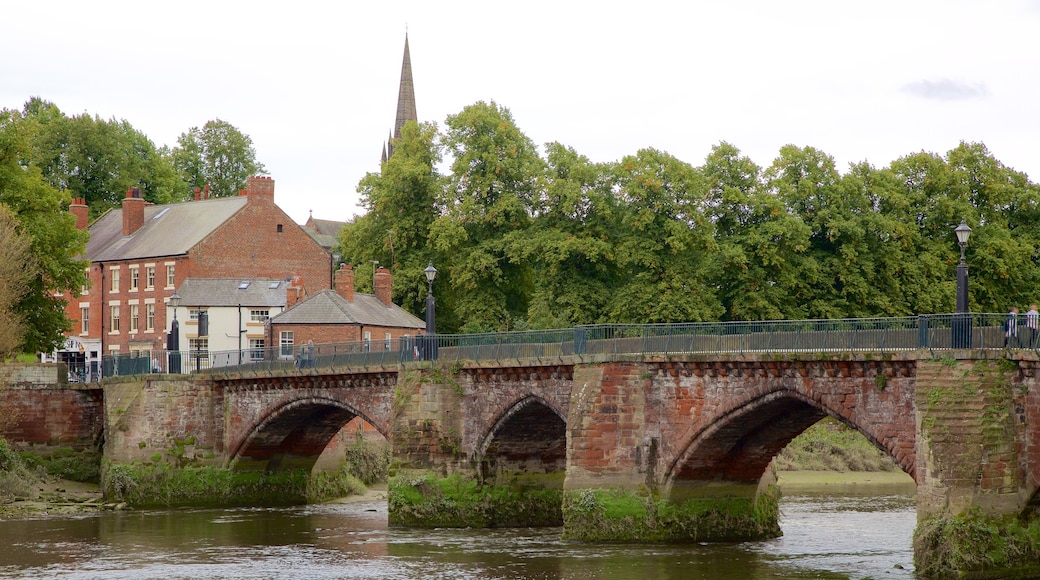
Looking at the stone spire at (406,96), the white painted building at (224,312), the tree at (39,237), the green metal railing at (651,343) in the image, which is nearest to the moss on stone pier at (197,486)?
the green metal railing at (651,343)

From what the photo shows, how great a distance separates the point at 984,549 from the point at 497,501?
57.0 ft

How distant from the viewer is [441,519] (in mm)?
44438

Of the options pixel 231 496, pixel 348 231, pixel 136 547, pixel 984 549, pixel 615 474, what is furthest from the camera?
pixel 348 231

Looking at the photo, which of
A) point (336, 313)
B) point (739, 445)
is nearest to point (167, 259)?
point (336, 313)

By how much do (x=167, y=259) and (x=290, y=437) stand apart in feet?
61.4

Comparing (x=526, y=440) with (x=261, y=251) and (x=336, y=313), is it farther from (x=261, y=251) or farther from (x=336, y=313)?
(x=261, y=251)

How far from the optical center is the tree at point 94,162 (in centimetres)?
8512

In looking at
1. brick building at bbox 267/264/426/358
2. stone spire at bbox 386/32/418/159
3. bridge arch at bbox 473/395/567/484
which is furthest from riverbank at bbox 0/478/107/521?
stone spire at bbox 386/32/418/159

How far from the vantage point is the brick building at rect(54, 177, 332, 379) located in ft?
233

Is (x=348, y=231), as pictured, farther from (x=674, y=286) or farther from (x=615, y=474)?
(x=615, y=474)

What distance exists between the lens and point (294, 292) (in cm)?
6725

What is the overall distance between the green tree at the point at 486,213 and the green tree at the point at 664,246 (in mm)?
5281

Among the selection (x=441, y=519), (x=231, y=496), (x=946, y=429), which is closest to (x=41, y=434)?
(x=231, y=496)

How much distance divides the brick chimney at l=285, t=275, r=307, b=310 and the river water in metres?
17.7
